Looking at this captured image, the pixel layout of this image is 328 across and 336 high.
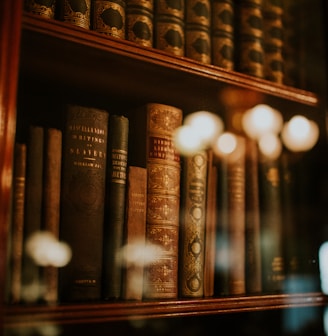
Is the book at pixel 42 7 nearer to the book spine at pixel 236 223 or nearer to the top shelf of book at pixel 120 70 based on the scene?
the top shelf of book at pixel 120 70

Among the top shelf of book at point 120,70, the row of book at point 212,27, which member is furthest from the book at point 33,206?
the row of book at point 212,27

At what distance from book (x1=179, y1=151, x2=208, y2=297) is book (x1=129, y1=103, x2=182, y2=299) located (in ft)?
0.05

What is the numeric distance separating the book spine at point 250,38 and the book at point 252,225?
0.52 ft

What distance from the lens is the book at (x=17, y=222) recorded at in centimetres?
64

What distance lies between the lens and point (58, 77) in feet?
2.65

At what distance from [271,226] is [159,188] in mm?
298

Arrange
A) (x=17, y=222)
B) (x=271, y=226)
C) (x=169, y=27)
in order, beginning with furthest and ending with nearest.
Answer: (x=271, y=226) < (x=169, y=27) < (x=17, y=222)

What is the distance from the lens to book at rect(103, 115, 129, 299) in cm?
75

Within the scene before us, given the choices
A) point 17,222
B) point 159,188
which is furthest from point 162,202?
point 17,222

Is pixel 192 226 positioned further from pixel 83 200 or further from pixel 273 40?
pixel 273 40

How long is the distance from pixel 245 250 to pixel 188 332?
0.63 ft

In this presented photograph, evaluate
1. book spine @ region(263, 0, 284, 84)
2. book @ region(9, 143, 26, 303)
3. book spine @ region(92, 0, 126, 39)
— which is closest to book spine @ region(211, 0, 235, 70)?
book spine @ region(263, 0, 284, 84)

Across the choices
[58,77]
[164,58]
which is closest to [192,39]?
[164,58]

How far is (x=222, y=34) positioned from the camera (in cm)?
95
